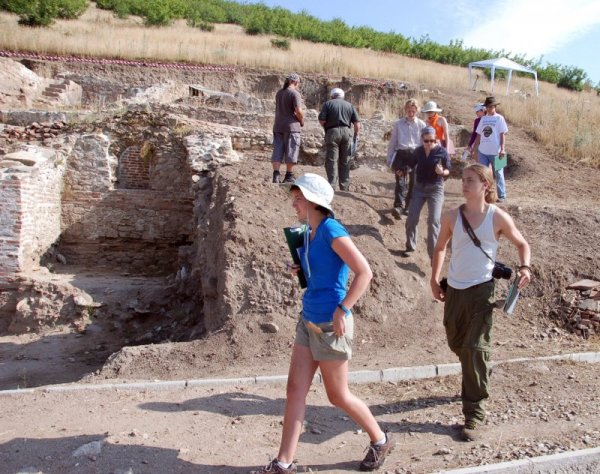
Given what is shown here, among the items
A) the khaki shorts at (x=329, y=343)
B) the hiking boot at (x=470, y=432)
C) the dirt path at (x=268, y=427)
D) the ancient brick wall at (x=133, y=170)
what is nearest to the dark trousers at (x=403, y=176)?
the dirt path at (x=268, y=427)

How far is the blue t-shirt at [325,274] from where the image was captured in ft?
11.9

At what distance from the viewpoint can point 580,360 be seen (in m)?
6.27

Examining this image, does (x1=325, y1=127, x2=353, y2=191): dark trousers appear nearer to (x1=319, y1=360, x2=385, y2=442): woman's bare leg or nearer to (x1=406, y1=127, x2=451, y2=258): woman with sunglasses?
(x1=406, y1=127, x2=451, y2=258): woman with sunglasses

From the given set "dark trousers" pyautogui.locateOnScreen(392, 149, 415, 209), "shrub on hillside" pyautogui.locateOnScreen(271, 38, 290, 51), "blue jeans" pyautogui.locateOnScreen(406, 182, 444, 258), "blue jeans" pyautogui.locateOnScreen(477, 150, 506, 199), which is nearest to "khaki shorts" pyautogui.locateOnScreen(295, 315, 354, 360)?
"blue jeans" pyautogui.locateOnScreen(406, 182, 444, 258)

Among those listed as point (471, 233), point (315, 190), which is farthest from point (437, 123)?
point (315, 190)

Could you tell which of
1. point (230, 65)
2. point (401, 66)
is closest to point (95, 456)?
point (230, 65)

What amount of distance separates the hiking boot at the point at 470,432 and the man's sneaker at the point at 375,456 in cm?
80

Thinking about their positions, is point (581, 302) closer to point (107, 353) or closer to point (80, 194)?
point (107, 353)

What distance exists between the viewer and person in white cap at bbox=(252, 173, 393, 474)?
11.7 feet

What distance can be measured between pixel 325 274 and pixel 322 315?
253 mm

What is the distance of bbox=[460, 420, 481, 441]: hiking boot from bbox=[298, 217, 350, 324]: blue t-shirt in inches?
64.1

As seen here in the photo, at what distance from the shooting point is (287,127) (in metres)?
9.26

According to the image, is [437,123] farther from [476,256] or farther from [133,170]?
[133,170]

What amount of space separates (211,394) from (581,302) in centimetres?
496
